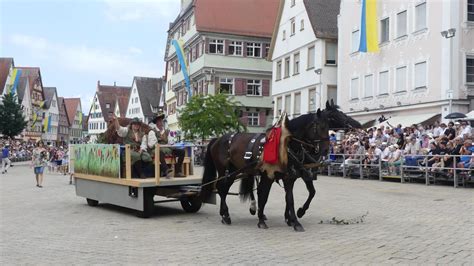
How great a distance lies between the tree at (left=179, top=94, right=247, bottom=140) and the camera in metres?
37.4

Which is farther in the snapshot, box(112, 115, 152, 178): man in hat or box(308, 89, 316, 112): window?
box(308, 89, 316, 112): window

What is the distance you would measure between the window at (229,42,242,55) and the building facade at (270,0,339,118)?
557cm

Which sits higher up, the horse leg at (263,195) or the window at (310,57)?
the window at (310,57)

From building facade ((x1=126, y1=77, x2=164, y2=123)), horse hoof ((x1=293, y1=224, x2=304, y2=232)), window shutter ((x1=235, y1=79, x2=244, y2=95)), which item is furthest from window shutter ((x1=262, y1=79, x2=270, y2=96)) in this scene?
horse hoof ((x1=293, y1=224, x2=304, y2=232))

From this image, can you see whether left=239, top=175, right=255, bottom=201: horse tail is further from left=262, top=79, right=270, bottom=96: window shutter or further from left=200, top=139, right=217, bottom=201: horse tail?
left=262, top=79, right=270, bottom=96: window shutter

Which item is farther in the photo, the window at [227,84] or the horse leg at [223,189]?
the window at [227,84]

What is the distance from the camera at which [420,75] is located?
2866 cm

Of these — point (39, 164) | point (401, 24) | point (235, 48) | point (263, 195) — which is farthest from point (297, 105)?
point (263, 195)

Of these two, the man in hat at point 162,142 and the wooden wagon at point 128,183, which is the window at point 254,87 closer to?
the wooden wagon at point 128,183

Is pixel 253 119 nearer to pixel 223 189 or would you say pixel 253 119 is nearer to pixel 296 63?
pixel 296 63

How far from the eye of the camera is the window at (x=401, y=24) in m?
30.4

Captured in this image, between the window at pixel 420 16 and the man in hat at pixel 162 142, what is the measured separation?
20319mm

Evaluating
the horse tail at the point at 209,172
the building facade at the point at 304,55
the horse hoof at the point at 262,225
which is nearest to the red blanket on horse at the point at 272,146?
the horse hoof at the point at 262,225

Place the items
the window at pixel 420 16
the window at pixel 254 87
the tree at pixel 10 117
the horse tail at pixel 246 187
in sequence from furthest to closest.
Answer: the tree at pixel 10 117 → the window at pixel 254 87 → the window at pixel 420 16 → the horse tail at pixel 246 187
